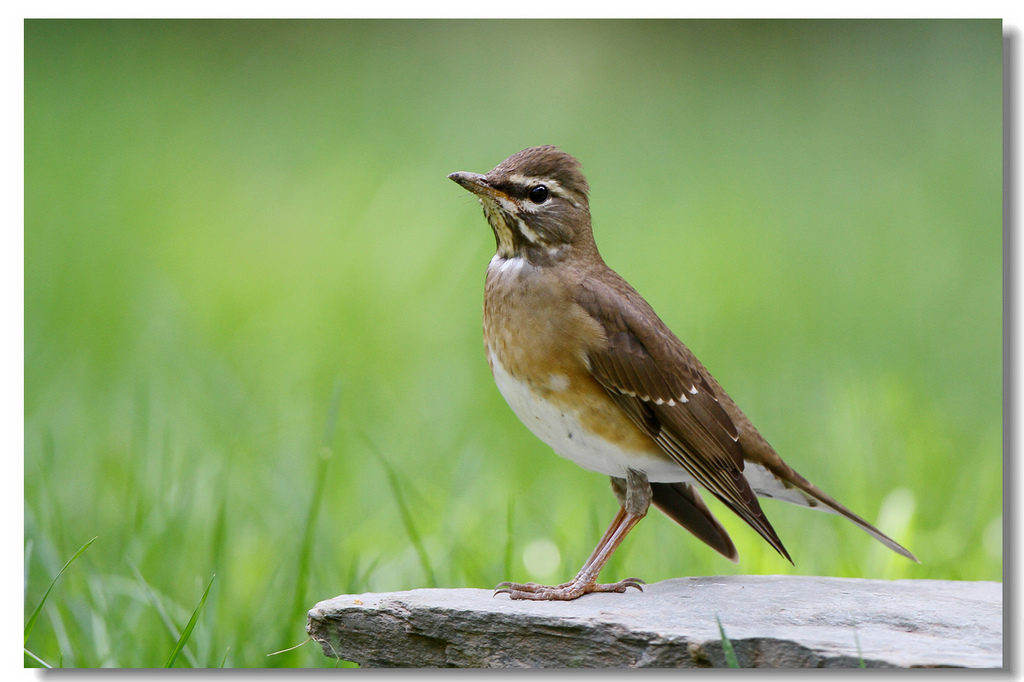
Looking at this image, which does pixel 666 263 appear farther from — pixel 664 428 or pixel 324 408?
pixel 664 428

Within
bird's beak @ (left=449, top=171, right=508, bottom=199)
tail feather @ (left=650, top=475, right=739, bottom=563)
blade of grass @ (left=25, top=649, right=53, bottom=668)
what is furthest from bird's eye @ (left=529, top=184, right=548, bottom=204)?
blade of grass @ (left=25, top=649, right=53, bottom=668)

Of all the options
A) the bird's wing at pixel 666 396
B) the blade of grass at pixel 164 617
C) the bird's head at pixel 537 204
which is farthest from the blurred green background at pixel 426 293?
the bird's head at pixel 537 204

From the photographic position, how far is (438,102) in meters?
5.90

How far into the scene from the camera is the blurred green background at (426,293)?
5.21m

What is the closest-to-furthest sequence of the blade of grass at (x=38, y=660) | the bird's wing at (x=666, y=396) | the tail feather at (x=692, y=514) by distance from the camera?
the bird's wing at (x=666, y=396)
the blade of grass at (x=38, y=660)
the tail feather at (x=692, y=514)

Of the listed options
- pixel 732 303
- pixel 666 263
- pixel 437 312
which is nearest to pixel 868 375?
pixel 732 303

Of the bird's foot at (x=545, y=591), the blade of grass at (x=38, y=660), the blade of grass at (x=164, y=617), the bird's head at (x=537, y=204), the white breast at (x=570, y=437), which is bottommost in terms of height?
the blade of grass at (x=38, y=660)

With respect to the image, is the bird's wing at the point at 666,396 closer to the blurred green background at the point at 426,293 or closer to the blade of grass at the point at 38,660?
the blurred green background at the point at 426,293

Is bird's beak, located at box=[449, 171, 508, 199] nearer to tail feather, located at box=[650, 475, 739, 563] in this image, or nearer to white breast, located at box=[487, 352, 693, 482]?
white breast, located at box=[487, 352, 693, 482]

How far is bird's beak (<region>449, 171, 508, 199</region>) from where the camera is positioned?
4105mm

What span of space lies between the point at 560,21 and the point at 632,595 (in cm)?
263

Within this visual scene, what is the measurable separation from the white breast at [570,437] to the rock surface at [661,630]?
0.52 metres

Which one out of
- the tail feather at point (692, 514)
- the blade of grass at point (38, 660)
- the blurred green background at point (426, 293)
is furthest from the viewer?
the blurred green background at point (426, 293)

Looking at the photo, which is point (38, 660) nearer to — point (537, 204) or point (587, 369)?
point (587, 369)
